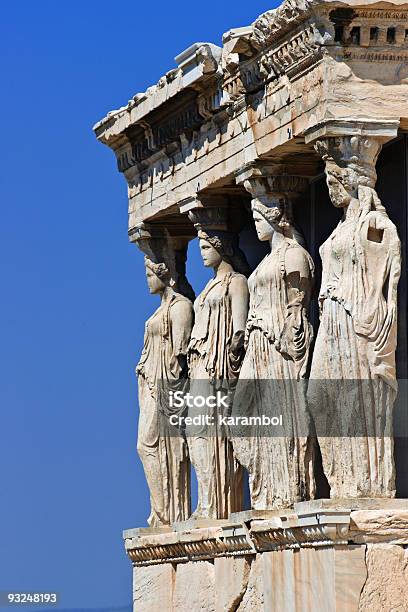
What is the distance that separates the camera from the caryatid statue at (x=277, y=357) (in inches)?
745

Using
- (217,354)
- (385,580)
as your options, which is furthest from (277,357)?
(385,580)

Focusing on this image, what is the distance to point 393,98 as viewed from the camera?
17.9 metres

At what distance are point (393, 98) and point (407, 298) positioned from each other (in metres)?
1.47

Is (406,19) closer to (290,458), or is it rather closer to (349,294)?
(349,294)

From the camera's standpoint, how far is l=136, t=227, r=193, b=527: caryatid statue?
21.8m

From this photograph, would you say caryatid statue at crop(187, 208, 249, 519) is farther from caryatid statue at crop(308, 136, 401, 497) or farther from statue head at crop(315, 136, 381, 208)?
statue head at crop(315, 136, 381, 208)

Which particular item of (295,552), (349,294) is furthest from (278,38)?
(295,552)

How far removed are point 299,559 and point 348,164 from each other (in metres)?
2.80

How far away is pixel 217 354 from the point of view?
20531 millimetres

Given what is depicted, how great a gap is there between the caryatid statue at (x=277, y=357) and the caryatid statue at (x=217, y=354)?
0.73 meters

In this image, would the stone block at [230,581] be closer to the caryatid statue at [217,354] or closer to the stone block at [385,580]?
the caryatid statue at [217,354]

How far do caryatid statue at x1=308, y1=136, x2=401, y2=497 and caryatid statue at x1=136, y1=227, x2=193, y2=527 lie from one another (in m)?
3.79

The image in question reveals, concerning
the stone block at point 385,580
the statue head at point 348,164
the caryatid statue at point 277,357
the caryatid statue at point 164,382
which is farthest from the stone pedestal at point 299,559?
the statue head at point 348,164

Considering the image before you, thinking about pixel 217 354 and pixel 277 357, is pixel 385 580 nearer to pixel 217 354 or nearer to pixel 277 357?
pixel 277 357
